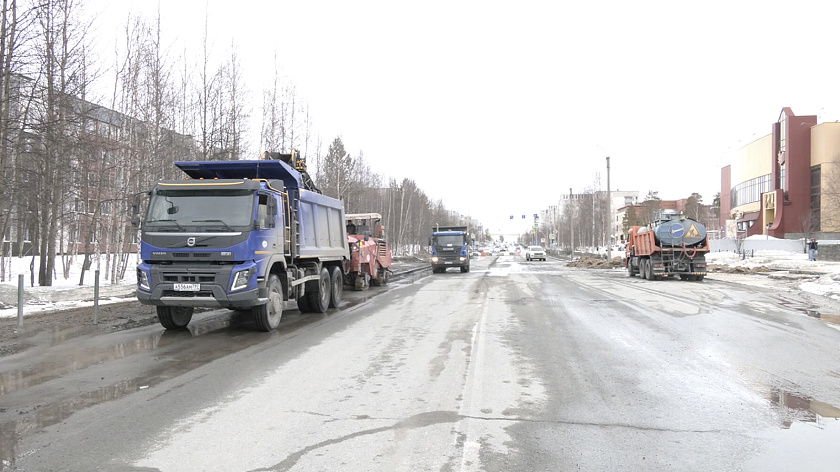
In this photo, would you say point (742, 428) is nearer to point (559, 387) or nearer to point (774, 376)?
point (559, 387)

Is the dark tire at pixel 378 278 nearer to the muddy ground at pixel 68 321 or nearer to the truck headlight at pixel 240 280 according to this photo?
the muddy ground at pixel 68 321

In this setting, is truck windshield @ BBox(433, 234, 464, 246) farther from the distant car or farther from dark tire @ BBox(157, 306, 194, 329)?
the distant car

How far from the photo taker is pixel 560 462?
4.21m

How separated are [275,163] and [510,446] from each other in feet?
27.9

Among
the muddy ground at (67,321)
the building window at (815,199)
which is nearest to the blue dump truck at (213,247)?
the muddy ground at (67,321)

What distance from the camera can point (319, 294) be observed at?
13.7 metres

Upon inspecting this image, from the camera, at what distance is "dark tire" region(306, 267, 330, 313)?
13586mm

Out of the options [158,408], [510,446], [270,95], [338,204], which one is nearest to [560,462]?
[510,446]

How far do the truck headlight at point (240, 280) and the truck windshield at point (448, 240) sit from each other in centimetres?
2485

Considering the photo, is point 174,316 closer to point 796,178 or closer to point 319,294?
point 319,294

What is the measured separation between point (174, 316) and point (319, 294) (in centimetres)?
376

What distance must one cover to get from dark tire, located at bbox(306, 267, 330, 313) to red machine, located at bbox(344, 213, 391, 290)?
5137 millimetres

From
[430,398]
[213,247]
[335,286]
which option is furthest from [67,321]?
[430,398]

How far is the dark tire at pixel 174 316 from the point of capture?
10.5 metres
